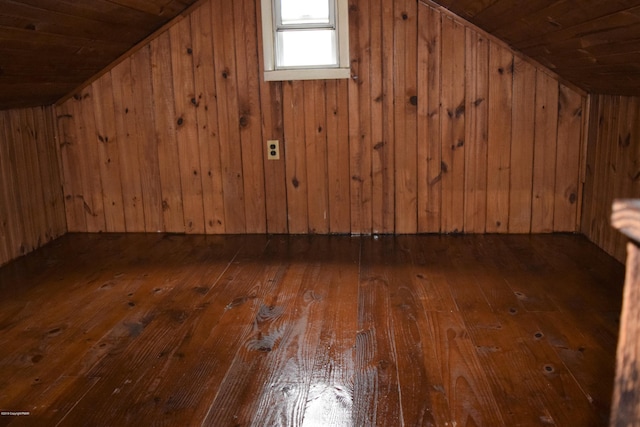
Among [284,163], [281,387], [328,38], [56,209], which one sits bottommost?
[281,387]

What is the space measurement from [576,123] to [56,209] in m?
3.23

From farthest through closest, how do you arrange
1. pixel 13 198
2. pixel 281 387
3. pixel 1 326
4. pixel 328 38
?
pixel 328 38 → pixel 13 198 → pixel 1 326 → pixel 281 387

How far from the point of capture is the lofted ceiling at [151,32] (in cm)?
205

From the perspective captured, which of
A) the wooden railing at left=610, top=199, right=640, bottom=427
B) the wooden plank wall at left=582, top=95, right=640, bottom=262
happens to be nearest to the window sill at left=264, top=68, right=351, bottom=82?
the wooden plank wall at left=582, top=95, right=640, bottom=262

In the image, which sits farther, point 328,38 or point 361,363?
point 328,38

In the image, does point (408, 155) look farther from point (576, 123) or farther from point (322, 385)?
point (322, 385)

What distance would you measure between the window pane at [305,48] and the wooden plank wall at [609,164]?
1541 millimetres

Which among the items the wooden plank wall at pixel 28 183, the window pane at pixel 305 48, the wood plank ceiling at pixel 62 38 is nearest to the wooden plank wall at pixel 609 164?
the window pane at pixel 305 48

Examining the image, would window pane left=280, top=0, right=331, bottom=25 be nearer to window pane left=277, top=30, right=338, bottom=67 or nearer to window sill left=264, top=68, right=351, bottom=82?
window pane left=277, top=30, right=338, bottom=67

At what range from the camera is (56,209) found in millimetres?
3773

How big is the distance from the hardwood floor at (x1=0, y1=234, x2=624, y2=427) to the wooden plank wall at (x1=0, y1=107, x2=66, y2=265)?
163 millimetres

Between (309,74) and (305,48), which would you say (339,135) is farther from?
(305,48)

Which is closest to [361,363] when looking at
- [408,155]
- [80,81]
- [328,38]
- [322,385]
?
[322,385]

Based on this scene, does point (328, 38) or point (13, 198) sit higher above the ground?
point (328, 38)
